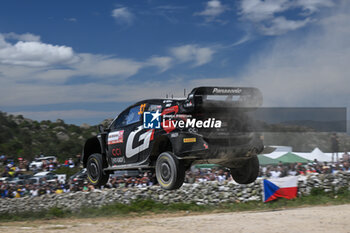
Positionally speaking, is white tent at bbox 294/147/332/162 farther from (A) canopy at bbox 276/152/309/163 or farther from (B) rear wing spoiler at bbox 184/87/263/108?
(B) rear wing spoiler at bbox 184/87/263/108

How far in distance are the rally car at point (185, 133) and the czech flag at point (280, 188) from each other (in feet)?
45.2

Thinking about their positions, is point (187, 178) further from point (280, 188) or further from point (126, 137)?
point (126, 137)

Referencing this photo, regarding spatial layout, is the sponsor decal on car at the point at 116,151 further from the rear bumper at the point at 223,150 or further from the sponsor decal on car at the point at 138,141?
the rear bumper at the point at 223,150

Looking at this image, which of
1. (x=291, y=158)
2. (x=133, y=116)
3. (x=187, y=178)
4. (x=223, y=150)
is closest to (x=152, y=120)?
(x=133, y=116)

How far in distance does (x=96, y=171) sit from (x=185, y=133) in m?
2.15

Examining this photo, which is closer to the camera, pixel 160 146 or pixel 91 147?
pixel 160 146

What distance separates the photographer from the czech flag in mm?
20984

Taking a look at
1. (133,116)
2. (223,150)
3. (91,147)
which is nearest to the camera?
(223,150)

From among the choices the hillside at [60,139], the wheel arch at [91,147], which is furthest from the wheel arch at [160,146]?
the hillside at [60,139]

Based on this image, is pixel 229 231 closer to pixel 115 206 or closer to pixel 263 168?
pixel 263 168

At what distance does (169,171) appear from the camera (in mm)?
7102

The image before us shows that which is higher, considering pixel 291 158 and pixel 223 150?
pixel 223 150

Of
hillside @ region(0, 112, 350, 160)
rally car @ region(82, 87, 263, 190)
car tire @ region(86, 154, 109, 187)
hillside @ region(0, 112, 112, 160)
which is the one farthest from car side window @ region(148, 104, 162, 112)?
hillside @ region(0, 112, 112, 160)

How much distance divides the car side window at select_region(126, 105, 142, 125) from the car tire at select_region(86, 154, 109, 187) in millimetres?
991
